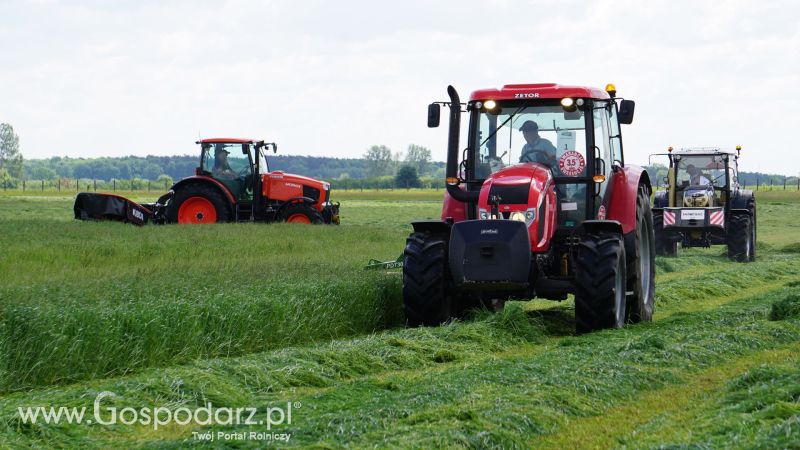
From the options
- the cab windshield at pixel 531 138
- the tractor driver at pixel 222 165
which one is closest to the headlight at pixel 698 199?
the tractor driver at pixel 222 165

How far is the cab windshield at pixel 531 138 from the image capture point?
38.9 ft

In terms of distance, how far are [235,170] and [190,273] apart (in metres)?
13.3

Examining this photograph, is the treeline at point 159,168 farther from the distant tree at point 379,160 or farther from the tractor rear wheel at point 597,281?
the tractor rear wheel at point 597,281

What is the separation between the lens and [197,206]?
2511 cm

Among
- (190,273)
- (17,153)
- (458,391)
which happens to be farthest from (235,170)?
(17,153)

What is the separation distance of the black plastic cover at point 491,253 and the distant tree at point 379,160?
13846 centimetres

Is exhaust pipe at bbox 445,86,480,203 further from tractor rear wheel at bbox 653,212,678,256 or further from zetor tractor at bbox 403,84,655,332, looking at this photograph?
tractor rear wheel at bbox 653,212,678,256

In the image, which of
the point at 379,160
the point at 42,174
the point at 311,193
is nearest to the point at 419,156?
the point at 379,160

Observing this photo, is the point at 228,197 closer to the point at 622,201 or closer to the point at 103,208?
the point at 103,208

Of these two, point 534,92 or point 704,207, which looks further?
point 704,207

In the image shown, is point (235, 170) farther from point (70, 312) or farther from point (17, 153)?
point (17, 153)

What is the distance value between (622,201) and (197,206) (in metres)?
14.6

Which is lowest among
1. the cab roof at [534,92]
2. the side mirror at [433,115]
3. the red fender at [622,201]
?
the red fender at [622,201]

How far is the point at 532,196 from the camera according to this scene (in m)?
11.1
